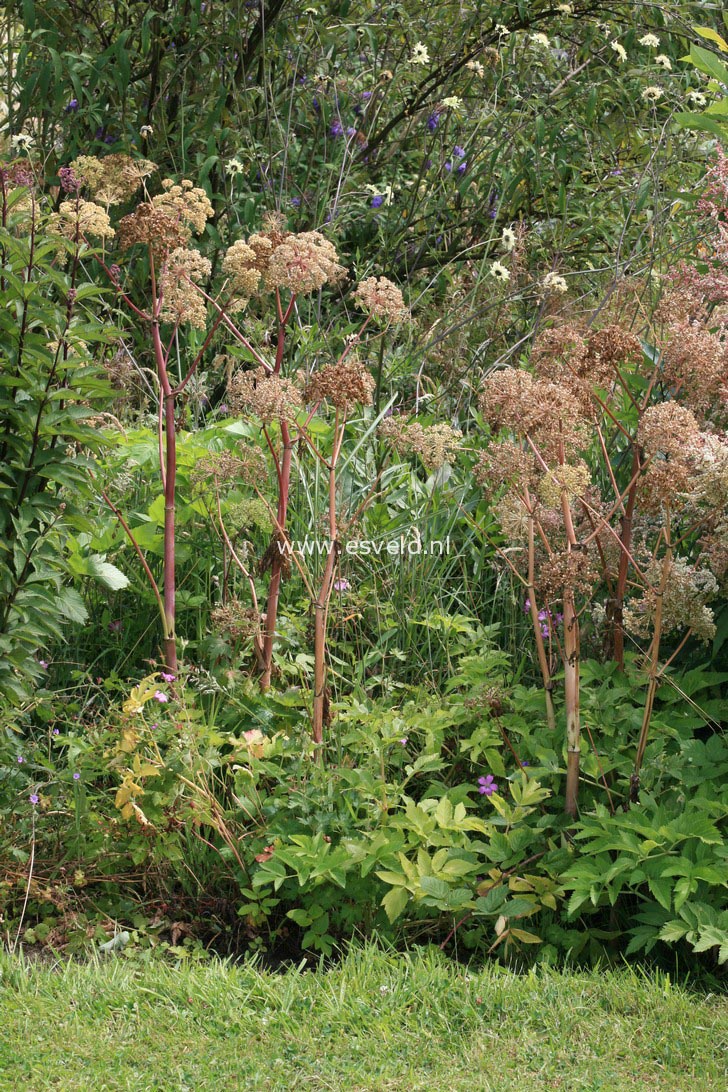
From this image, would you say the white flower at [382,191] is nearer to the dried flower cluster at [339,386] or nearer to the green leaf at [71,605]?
the dried flower cluster at [339,386]

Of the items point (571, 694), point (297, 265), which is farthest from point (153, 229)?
point (571, 694)

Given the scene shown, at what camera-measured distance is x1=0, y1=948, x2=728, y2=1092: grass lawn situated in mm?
2570

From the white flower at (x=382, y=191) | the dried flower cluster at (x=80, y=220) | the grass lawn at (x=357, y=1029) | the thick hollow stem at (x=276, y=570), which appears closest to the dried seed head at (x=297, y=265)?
the thick hollow stem at (x=276, y=570)

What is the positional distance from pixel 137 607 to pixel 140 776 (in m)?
1.17

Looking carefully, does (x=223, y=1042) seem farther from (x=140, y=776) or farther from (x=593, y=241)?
(x=593, y=241)

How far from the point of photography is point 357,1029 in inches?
107

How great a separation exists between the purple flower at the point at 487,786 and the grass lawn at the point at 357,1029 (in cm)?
48

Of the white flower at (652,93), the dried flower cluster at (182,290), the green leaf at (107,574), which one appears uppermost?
the white flower at (652,93)

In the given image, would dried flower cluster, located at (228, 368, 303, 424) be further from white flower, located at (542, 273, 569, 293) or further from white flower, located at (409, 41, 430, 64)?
white flower, located at (409, 41, 430, 64)

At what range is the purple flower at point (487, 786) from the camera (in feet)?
10.9

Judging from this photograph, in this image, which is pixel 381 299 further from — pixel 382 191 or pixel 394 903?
pixel 382 191

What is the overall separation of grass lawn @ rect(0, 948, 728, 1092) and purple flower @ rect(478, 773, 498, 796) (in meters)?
0.48

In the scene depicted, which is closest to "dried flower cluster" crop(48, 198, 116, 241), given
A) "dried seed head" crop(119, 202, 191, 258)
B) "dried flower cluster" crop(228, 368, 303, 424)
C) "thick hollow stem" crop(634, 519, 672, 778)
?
"dried seed head" crop(119, 202, 191, 258)

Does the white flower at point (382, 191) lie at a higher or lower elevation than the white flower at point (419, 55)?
lower
